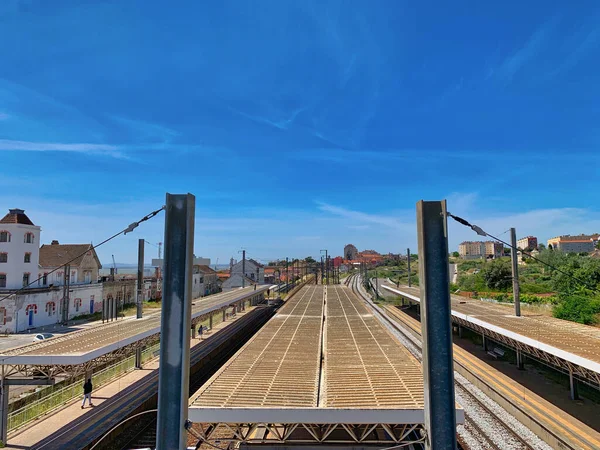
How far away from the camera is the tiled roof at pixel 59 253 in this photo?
38.3m

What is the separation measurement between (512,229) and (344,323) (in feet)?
37.0

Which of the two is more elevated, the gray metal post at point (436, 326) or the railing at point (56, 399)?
the gray metal post at point (436, 326)

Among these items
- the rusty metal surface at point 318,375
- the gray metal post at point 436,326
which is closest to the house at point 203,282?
the rusty metal surface at point 318,375

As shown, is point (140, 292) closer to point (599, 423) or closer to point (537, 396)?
point (537, 396)

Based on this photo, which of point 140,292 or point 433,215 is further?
point 140,292

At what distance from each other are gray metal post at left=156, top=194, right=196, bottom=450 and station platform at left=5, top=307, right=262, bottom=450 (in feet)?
26.9

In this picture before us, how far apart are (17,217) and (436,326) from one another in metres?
36.7

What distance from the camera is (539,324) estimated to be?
1859cm

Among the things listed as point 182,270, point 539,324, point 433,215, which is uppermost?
point 433,215

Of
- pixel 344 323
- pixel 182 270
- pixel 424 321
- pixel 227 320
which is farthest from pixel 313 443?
pixel 227 320

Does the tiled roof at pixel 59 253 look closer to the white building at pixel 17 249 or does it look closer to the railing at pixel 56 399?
the white building at pixel 17 249

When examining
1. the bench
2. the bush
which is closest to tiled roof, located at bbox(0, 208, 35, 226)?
the bench

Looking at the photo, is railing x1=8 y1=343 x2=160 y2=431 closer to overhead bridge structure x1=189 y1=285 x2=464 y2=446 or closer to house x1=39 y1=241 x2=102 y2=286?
overhead bridge structure x1=189 y1=285 x2=464 y2=446

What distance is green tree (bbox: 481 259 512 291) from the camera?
4594 centimetres
